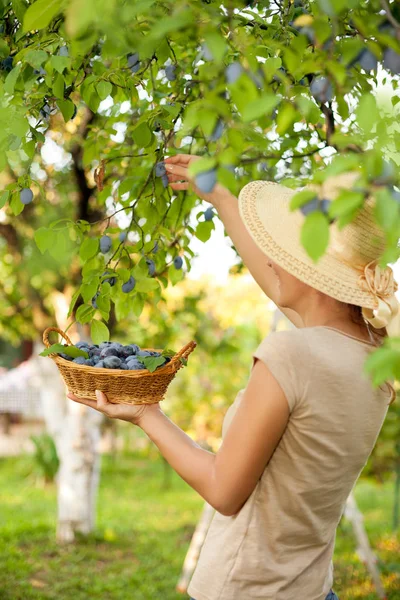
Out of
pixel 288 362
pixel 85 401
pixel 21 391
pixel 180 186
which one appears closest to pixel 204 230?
pixel 180 186

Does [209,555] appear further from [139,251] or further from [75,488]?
[75,488]

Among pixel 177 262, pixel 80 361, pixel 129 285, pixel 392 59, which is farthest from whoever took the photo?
pixel 177 262

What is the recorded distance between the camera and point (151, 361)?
154cm

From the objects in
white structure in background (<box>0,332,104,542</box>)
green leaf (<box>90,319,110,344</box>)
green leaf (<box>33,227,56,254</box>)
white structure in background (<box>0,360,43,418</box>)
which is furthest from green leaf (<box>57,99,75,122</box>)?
white structure in background (<box>0,360,43,418</box>)

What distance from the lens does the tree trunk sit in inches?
205

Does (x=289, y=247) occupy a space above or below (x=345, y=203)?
below

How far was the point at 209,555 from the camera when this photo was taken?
4.67ft

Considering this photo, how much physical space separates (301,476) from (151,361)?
1.36 ft

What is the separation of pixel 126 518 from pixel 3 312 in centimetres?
233

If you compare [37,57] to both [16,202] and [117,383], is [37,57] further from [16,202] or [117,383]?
[117,383]

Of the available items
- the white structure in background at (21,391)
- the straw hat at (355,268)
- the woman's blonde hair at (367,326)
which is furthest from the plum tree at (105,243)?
the white structure in background at (21,391)

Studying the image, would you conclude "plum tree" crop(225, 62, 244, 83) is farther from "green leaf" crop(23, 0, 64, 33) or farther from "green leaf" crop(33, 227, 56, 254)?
"green leaf" crop(33, 227, 56, 254)

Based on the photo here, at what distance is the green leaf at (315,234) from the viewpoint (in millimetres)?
882

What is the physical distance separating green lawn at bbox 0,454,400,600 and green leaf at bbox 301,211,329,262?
373 centimetres
